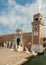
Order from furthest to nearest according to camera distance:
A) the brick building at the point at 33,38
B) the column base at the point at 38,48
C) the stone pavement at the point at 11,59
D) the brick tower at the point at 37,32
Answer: the brick building at the point at 33,38, the brick tower at the point at 37,32, the column base at the point at 38,48, the stone pavement at the point at 11,59

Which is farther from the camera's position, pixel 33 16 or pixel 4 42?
pixel 4 42

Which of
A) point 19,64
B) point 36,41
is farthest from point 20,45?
point 19,64

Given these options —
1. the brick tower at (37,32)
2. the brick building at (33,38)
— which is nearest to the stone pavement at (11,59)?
the brick tower at (37,32)

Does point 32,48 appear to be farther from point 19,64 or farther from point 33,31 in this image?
point 19,64

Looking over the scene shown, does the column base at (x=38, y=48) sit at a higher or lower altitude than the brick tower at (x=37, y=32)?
lower

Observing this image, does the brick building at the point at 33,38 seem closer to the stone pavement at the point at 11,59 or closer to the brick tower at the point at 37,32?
the brick tower at the point at 37,32

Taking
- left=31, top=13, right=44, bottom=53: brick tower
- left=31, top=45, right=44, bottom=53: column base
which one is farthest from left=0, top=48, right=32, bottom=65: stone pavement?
left=31, top=13, right=44, bottom=53: brick tower

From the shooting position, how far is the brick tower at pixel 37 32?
26.7 m

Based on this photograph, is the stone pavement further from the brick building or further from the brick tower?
the brick building

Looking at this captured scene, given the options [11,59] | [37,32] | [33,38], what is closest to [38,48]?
[33,38]

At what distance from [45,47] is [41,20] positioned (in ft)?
16.4

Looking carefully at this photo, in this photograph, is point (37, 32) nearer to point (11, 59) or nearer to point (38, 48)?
point (38, 48)

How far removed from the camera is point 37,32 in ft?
89.7

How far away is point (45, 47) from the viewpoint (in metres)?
27.3
